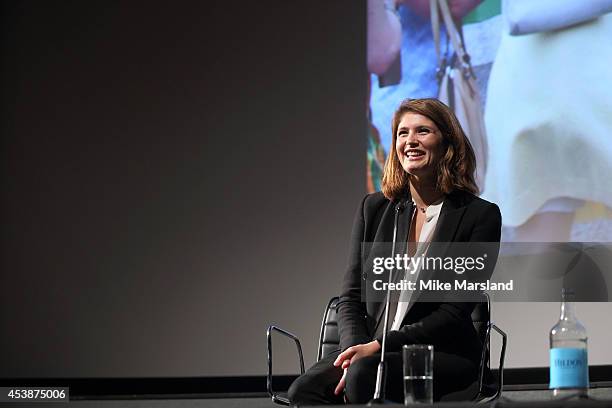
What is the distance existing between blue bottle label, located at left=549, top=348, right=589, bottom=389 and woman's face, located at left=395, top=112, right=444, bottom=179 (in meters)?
0.93

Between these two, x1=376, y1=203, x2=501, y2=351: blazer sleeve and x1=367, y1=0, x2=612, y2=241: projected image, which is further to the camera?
x1=367, y1=0, x2=612, y2=241: projected image

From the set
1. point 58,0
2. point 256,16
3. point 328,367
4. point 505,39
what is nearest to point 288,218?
point 256,16

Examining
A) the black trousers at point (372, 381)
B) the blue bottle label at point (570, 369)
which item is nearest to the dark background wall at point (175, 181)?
the black trousers at point (372, 381)

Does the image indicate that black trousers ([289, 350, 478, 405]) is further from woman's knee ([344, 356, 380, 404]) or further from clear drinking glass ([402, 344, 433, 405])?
clear drinking glass ([402, 344, 433, 405])

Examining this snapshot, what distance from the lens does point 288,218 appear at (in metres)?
4.51

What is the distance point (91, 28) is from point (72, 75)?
0.29 metres

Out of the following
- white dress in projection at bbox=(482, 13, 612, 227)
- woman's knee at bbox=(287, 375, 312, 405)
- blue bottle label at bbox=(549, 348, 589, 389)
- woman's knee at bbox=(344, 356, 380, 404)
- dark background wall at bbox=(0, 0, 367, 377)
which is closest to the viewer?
blue bottle label at bbox=(549, 348, 589, 389)

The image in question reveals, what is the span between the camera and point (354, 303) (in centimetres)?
261

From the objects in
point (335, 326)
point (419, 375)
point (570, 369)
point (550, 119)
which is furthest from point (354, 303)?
point (550, 119)

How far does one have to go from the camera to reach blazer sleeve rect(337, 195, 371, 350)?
98.0 inches

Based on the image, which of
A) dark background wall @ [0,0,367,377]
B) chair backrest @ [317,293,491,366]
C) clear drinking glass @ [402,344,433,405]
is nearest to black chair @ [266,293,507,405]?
chair backrest @ [317,293,491,366]

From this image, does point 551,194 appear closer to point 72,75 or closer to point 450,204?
point 450,204

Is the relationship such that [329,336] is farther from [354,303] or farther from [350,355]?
[350,355]

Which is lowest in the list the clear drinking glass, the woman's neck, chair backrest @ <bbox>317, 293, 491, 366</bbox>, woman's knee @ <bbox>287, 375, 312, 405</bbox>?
woman's knee @ <bbox>287, 375, 312, 405</bbox>
